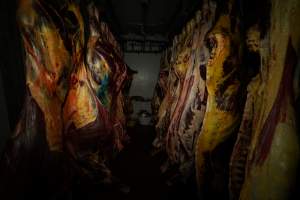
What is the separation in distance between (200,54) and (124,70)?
1.40m

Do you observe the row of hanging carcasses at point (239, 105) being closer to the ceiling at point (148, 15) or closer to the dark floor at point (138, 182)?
the dark floor at point (138, 182)

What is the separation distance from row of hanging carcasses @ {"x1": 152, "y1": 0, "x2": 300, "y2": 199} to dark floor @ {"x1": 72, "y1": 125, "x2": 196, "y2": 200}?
0.65 feet

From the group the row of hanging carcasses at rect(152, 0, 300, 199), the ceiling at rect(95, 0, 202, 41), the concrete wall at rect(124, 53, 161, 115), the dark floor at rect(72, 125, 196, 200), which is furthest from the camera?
the concrete wall at rect(124, 53, 161, 115)

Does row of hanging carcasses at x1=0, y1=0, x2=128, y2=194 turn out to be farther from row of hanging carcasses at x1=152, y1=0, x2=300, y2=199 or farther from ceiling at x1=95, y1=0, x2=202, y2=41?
ceiling at x1=95, y1=0, x2=202, y2=41

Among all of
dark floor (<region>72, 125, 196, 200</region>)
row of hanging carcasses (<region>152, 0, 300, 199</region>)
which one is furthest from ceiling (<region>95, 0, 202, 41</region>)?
dark floor (<region>72, 125, 196, 200</region>)

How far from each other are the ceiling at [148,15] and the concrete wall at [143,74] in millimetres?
743

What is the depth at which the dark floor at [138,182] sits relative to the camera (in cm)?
356

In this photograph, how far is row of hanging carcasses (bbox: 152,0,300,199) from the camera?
57.4 inches

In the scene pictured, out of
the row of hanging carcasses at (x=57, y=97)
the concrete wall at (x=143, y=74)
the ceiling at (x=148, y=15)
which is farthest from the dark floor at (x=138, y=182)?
the concrete wall at (x=143, y=74)

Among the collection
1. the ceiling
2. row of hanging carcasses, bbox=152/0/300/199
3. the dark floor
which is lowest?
the dark floor

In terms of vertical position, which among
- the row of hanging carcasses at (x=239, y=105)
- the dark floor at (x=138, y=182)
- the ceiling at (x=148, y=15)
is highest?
the ceiling at (x=148, y=15)

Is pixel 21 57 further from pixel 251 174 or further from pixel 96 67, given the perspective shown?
pixel 251 174

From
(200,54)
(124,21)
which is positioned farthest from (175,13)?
(200,54)

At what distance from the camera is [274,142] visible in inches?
59.0
